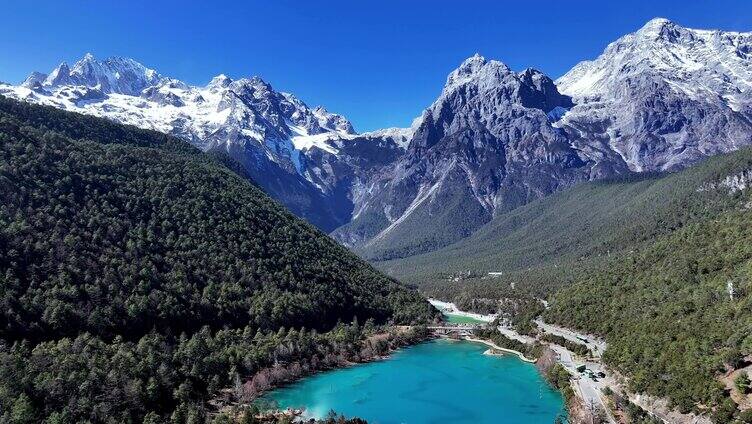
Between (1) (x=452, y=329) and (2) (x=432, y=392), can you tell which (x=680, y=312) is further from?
(1) (x=452, y=329)

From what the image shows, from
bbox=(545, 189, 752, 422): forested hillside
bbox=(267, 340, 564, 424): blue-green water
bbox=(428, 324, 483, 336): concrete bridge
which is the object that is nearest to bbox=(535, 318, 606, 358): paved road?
bbox=(545, 189, 752, 422): forested hillside

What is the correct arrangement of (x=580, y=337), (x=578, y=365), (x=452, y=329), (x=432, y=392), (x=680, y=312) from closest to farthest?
1. (x=680, y=312)
2. (x=578, y=365)
3. (x=432, y=392)
4. (x=580, y=337)
5. (x=452, y=329)

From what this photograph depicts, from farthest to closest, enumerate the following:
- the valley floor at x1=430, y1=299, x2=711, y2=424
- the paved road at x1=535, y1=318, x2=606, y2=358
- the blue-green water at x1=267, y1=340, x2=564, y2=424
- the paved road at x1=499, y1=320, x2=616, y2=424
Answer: the paved road at x1=535, y1=318, x2=606, y2=358
the blue-green water at x1=267, y1=340, x2=564, y2=424
the paved road at x1=499, y1=320, x2=616, y2=424
the valley floor at x1=430, y1=299, x2=711, y2=424

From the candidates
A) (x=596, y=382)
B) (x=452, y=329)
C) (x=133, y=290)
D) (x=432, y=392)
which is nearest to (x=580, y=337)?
(x=596, y=382)

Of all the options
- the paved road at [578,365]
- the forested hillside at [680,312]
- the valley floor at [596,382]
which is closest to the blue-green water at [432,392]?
the paved road at [578,365]

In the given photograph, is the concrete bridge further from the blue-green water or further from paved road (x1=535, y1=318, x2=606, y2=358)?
the blue-green water

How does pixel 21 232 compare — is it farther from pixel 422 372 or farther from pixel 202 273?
pixel 422 372

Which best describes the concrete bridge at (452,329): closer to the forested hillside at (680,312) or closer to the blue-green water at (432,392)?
the blue-green water at (432,392)
